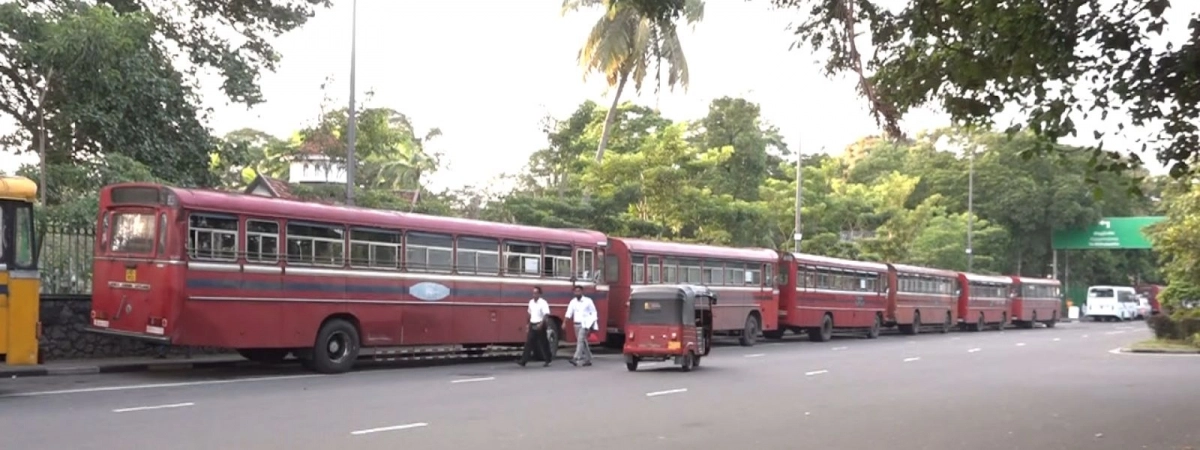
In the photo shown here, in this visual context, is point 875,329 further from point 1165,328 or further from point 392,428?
point 392,428

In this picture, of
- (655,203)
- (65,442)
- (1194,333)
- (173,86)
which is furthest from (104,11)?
(1194,333)

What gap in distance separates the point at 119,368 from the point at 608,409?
360 inches

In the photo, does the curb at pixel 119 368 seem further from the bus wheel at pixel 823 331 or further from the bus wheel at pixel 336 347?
the bus wheel at pixel 823 331

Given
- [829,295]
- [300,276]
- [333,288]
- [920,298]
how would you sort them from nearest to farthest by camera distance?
[300,276] → [333,288] → [829,295] → [920,298]

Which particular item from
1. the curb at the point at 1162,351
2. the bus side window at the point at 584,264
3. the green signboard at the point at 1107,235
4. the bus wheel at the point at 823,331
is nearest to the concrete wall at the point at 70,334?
the bus side window at the point at 584,264

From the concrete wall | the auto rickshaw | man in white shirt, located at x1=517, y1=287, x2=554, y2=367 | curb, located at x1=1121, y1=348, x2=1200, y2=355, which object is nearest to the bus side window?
man in white shirt, located at x1=517, y1=287, x2=554, y2=367

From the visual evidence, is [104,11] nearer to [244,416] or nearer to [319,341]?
[319,341]

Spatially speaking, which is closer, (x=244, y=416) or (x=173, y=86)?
(x=244, y=416)

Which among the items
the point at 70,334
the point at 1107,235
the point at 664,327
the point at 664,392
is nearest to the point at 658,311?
the point at 664,327

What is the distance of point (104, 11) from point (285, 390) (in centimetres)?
796

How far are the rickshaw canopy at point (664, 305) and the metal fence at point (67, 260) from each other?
9450 millimetres

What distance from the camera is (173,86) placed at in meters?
22.8

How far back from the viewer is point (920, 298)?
43.3 metres

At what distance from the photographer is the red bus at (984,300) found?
4812cm
